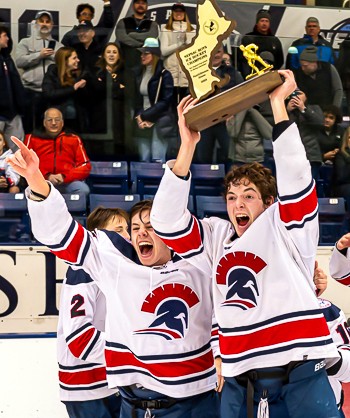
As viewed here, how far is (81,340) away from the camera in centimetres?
278

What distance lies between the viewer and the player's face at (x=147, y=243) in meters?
2.42

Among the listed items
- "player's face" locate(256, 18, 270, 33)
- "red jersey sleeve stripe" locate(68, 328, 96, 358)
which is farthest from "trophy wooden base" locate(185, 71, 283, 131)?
"player's face" locate(256, 18, 270, 33)

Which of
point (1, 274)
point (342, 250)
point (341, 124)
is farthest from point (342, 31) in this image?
point (342, 250)

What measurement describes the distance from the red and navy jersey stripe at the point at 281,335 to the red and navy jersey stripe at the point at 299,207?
0.24 metres

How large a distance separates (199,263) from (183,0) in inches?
201

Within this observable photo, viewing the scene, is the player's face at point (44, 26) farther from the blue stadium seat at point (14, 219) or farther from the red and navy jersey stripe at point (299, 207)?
the red and navy jersey stripe at point (299, 207)

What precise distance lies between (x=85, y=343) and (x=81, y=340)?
0.02 metres

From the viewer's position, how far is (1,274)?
14.9 feet

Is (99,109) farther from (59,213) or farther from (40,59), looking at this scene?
(59,213)

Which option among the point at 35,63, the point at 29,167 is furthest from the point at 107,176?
the point at 29,167

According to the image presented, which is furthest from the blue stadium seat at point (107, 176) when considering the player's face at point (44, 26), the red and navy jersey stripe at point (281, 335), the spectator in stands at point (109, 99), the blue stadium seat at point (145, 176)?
the red and navy jersey stripe at point (281, 335)

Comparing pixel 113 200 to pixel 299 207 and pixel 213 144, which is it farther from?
pixel 299 207

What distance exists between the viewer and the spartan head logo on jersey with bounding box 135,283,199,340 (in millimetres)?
2355

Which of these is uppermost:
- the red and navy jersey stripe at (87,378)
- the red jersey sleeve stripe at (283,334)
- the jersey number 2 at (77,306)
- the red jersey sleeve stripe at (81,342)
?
the red jersey sleeve stripe at (283,334)
